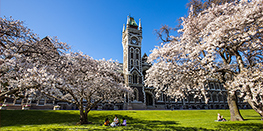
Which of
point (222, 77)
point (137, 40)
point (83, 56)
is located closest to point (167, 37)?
point (222, 77)

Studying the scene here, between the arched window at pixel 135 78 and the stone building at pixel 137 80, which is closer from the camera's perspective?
the stone building at pixel 137 80

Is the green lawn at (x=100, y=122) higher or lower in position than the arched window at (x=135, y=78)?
lower

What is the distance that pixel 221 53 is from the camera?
12.8 meters

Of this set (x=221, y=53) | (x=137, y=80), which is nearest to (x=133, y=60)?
(x=137, y=80)

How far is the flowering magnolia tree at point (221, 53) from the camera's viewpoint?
8984 millimetres

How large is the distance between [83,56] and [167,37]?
1176 cm

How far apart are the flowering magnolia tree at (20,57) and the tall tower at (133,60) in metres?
29.4

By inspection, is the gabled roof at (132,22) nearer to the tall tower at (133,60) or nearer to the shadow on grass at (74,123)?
the tall tower at (133,60)

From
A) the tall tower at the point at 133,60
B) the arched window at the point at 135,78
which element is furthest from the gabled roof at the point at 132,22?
the arched window at the point at 135,78

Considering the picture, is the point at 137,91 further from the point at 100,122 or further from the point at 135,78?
the point at 100,122

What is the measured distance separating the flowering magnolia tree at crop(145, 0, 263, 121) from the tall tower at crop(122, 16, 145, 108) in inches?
1062

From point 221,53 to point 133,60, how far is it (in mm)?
32400

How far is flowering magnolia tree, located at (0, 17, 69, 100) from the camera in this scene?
7.40 meters

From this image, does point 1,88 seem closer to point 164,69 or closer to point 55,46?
point 55,46
